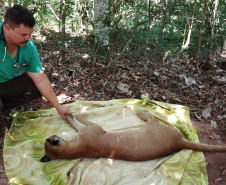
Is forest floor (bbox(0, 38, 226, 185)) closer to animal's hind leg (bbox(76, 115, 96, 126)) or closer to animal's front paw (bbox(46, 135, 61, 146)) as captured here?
animal's hind leg (bbox(76, 115, 96, 126))

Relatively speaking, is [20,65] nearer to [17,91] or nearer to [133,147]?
[17,91]

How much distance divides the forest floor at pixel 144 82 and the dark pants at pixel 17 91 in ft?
0.91

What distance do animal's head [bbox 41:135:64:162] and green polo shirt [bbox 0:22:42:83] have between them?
1.32 metres

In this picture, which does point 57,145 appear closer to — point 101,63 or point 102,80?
point 102,80

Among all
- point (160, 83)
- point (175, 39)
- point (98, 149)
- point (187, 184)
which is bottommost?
point (187, 184)

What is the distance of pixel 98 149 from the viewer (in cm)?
298

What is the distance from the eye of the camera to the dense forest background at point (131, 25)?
6.05m

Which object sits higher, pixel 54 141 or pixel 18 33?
pixel 18 33

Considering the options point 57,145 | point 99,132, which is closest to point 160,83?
point 99,132

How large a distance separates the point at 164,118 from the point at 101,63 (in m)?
2.48

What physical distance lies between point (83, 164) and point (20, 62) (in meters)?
1.77

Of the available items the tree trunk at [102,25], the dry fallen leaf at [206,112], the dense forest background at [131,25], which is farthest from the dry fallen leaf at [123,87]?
the dry fallen leaf at [206,112]

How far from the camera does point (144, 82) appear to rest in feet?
17.3

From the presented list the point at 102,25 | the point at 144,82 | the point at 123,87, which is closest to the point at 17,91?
the point at 123,87
